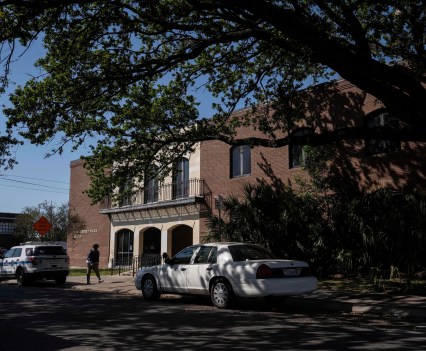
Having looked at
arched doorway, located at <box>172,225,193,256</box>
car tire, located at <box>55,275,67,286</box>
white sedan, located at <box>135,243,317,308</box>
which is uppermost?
arched doorway, located at <box>172,225,193,256</box>

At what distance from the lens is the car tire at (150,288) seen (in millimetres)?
13384

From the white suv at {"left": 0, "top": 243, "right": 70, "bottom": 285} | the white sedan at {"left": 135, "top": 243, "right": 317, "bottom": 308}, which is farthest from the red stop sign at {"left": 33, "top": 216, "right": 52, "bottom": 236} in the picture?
the white sedan at {"left": 135, "top": 243, "right": 317, "bottom": 308}

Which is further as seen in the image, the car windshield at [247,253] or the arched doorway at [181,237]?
the arched doorway at [181,237]

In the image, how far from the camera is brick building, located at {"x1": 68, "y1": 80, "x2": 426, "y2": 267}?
1825 centimetres

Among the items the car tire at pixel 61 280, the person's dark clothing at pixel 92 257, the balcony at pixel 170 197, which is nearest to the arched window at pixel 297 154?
the balcony at pixel 170 197

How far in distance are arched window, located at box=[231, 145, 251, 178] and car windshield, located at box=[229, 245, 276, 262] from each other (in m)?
11.1

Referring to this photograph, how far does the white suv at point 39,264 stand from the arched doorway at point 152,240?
8526 mm

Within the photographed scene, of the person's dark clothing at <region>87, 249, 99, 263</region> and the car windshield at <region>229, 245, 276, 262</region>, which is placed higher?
the car windshield at <region>229, 245, 276, 262</region>

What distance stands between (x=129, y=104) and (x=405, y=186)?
33.3 feet

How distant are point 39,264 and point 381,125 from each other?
1468cm

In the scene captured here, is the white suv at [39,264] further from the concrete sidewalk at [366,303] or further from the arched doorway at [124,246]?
the concrete sidewalk at [366,303]

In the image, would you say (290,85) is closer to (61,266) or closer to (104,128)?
(104,128)

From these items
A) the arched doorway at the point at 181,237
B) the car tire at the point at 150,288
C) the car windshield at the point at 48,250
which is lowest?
the car tire at the point at 150,288

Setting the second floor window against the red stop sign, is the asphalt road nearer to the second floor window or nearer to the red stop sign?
the red stop sign
